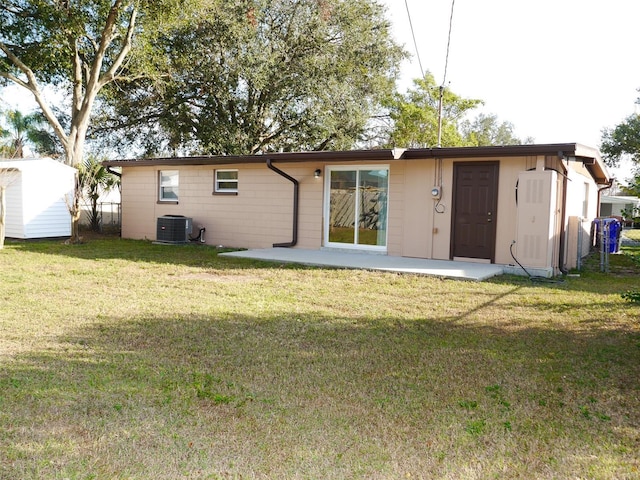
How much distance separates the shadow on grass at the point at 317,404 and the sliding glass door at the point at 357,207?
595 cm

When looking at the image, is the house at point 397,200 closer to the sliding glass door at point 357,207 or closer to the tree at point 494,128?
the sliding glass door at point 357,207

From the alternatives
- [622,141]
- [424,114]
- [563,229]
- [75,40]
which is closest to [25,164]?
[75,40]

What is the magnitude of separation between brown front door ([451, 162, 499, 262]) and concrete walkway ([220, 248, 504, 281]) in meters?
0.32

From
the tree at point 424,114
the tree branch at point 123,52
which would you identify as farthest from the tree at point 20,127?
the tree at point 424,114

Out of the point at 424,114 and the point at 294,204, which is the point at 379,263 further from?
the point at 424,114

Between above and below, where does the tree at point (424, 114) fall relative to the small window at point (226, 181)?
above

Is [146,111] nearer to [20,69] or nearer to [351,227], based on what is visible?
[20,69]

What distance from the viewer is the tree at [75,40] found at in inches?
603

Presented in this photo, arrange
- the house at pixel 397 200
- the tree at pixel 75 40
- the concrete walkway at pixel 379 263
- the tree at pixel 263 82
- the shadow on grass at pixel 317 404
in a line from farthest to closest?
the tree at pixel 263 82 < the tree at pixel 75 40 < the house at pixel 397 200 < the concrete walkway at pixel 379 263 < the shadow on grass at pixel 317 404

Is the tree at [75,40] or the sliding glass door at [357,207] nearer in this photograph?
the sliding glass door at [357,207]

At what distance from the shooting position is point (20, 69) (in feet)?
52.6

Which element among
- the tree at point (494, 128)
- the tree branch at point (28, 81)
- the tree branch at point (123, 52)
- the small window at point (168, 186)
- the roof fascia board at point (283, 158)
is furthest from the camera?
the tree at point (494, 128)

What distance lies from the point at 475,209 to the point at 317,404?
711cm

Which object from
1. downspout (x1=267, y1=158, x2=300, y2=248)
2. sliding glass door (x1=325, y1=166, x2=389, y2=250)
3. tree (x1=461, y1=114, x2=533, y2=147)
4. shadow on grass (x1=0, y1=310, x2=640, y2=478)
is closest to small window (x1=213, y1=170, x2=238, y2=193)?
downspout (x1=267, y1=158, x2=300, y2=248)
